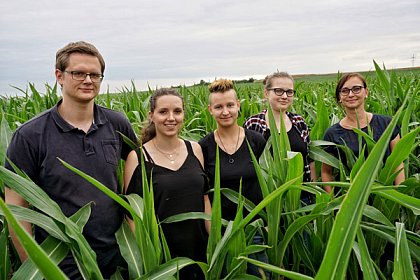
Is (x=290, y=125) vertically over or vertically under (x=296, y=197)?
over

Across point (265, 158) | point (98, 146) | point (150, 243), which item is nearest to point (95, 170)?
point (98, 146)

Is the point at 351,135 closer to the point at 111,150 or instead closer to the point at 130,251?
the point at 111,150

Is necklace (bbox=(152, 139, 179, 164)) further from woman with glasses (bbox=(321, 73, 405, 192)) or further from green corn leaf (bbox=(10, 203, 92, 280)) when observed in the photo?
woman with glasses (bbox=(321, 73, 405, 192))

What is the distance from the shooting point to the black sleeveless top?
1.69 meters

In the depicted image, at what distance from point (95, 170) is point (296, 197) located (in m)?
0.77

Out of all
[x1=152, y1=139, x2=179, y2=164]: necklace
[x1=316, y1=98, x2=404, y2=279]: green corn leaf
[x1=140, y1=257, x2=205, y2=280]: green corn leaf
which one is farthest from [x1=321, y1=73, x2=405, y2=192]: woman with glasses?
[x1=316, y1=98, x2=404, y2=279]: green corn leaf

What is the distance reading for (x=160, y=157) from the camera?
5.89ft

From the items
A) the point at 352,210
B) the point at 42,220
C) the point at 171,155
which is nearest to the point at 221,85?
the point at 171,155

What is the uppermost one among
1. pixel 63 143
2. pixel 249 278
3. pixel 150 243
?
pixel 63 143

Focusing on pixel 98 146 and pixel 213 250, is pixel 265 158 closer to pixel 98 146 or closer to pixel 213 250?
pixel 213 250

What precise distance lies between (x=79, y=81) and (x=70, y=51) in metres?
0.12

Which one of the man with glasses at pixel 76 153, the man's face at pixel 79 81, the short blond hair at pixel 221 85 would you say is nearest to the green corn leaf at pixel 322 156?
the short blond hair at pixel 221 85

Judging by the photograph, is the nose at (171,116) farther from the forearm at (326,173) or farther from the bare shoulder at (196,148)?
the forearm at (326,173)

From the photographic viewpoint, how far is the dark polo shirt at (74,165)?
4.83 ft
